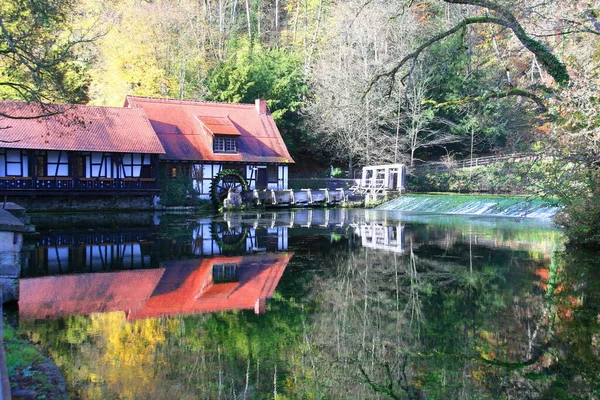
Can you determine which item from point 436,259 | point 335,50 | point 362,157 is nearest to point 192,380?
point 436,259

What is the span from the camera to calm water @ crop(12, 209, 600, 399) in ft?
18.8

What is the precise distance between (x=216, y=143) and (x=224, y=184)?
8.81 feet

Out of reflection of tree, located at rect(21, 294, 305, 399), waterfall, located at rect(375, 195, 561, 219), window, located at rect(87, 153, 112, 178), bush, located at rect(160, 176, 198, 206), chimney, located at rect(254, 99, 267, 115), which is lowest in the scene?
reflection of tree, located at rect(21, 294, 305, 399)

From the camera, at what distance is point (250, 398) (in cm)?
529

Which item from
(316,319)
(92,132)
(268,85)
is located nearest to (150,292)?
(316,319)

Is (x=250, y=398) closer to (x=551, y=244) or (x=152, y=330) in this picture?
(x=152, y=330)

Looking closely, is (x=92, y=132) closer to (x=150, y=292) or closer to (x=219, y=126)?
(x=219, y=126)

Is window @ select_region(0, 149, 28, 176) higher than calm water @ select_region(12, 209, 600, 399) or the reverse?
higher

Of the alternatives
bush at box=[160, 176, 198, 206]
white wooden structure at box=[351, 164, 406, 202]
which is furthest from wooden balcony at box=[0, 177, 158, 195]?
white wooden structure at box=[351, 164, 406, 202]

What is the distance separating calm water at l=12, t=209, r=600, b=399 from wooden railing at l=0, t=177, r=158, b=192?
1230 cm

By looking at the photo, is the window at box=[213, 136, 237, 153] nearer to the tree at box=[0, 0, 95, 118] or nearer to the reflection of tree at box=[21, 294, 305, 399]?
the tree at box=[0, 0, 95, 118]

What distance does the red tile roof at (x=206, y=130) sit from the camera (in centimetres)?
3256

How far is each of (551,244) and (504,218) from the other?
907 cm

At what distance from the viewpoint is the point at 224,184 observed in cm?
3256
